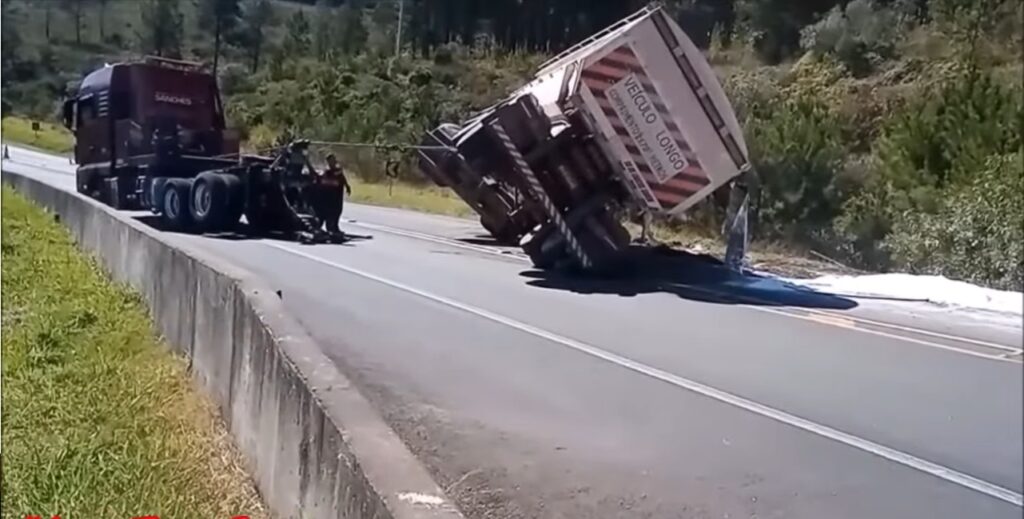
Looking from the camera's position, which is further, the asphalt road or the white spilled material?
the asphalt road

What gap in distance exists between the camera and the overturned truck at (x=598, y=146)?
8.50 feet

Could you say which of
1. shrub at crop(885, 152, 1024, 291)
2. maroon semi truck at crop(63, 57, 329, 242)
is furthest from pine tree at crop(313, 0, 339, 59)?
maroon semi truck at crop(63, 57, 329, 242)

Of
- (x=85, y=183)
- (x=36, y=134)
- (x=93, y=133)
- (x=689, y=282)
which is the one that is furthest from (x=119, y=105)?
(x=689, y=282)

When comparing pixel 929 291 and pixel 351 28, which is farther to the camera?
pixel 351 28

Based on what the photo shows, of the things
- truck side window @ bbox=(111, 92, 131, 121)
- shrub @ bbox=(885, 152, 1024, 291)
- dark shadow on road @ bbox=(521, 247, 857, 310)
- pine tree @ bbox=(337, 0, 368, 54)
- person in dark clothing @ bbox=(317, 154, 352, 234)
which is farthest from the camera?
truck side window @ bbox=(111, 92, 131, 121)

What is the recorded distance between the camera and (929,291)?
1.41 metres

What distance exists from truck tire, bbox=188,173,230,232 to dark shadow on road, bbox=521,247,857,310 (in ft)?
21.8

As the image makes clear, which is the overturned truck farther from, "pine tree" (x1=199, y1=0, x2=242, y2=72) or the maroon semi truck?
the maroon semi truck

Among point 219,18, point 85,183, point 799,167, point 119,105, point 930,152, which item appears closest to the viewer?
point 930,152

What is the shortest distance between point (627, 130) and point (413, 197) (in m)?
1.16

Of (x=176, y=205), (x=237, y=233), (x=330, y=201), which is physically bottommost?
(x=237, y=233)

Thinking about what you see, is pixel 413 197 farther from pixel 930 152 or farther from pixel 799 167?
pixel 930 152

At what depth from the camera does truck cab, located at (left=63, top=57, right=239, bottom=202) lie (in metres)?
7.99

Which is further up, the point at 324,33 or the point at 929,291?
the point at 324,33
